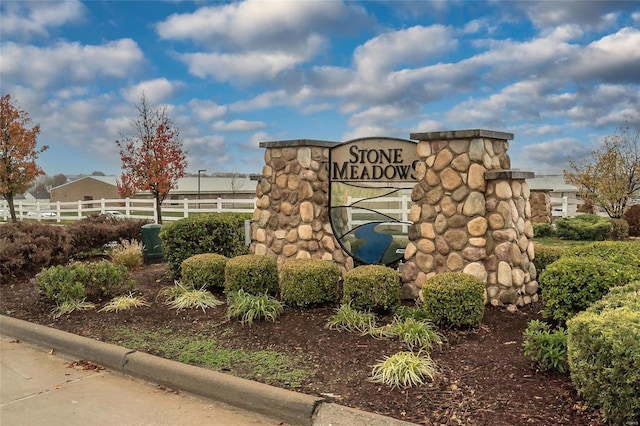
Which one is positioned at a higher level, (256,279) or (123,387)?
(256,279)

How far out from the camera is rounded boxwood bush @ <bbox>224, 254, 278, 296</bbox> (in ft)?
20.8

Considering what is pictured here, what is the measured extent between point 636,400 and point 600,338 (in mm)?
384

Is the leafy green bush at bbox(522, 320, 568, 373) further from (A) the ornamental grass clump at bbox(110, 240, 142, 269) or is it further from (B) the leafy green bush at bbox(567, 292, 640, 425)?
(A) the ornamental grass clump at bbox(110, 240, 142, 269)

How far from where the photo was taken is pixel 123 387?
4.51 meters

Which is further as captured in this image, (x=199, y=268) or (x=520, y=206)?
(x=199, y=268)

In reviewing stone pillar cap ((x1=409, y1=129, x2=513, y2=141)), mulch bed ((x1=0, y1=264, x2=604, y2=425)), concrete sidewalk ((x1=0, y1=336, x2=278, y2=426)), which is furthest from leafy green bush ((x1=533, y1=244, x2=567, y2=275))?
concrete sidewalk ((x1=0, y1=336, x2=278, y2=426))

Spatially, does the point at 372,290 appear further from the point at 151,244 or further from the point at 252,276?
the point at 151,244

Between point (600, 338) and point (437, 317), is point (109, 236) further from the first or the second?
point (600, 338)

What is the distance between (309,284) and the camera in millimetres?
5914

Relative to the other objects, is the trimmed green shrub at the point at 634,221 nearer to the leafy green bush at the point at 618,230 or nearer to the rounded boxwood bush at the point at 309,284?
the leafy green bush at the point at 618,230

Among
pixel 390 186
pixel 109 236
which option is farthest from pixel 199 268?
pixel 109 236

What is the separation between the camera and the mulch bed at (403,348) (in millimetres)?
3539

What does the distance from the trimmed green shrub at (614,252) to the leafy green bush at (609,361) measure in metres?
2.22

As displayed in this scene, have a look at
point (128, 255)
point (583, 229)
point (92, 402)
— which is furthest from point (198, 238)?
point (583, 229)
